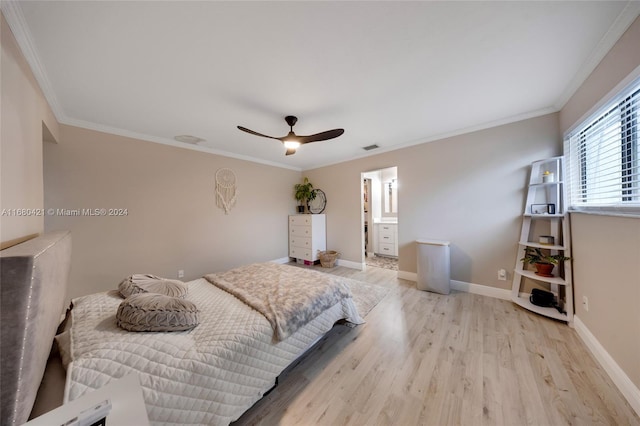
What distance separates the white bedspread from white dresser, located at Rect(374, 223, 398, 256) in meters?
3.86

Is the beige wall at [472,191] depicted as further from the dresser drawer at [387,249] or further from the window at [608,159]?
the dresser drawer at [387,249]

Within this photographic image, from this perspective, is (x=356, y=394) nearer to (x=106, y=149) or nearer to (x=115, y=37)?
(x=115, y=37)

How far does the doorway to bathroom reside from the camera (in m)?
4.90

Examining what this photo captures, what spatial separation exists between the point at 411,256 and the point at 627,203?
2257mm

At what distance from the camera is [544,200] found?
2.47 metres

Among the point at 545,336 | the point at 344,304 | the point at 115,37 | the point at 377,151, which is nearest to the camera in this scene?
the point at 115,37

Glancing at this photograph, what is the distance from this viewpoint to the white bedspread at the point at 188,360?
94 centimetres

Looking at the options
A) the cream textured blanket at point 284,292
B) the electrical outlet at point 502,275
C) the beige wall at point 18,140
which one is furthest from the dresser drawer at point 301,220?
the beige wall at point 18,140

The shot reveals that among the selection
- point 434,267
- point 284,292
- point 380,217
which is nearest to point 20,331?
point 284,292

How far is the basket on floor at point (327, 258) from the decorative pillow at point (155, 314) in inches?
123

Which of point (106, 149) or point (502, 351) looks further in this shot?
point (106, 149)

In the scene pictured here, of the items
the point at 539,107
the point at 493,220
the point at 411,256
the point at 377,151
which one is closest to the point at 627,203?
the point at 493,220

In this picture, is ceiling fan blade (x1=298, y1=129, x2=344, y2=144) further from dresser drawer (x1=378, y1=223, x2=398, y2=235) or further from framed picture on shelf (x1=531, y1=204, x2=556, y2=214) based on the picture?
dresser drawer (x1=378, y1=223, x2=398, y2=235)

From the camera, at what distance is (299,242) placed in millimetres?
4637
